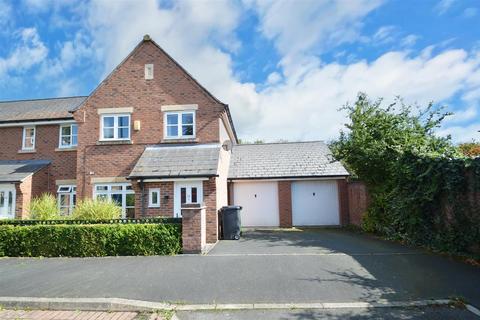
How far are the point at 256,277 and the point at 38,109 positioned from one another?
18314 millimetres

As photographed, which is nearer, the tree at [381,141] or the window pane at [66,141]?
the tree at [381,141]

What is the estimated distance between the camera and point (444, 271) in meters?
7.27

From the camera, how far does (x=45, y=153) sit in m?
17.0

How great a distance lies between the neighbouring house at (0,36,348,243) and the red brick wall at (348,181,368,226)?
47 cm

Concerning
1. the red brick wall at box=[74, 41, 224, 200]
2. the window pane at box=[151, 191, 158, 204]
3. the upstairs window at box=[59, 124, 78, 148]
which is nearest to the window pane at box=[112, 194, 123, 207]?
the red brick wall at box=[74, 41, 224, 200]

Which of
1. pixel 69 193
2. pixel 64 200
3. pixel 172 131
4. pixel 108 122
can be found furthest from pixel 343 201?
pixel 64 200

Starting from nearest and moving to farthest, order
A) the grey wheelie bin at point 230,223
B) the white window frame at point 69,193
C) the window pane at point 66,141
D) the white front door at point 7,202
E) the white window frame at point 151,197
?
the grey wheelie bin at point 230,223
the white window frame at point 151,197
the white front door at point 7,202
the white window frame at point 69,193
the window pane at point 66,141

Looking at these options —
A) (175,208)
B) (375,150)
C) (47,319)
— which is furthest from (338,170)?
(47,319)

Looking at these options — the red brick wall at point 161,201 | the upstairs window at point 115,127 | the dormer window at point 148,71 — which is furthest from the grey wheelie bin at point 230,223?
the dormer window at point 148,71

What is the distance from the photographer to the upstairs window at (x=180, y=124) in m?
14.8

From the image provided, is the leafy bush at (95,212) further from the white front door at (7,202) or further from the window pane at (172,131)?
the white front door at (7,202)

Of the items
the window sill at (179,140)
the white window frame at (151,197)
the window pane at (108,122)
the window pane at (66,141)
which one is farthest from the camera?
the window pane at (66,141)

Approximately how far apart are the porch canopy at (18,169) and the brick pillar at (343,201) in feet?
53.2

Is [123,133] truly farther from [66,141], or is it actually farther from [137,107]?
[66,141]
